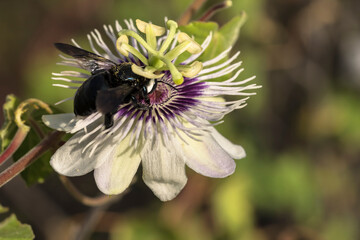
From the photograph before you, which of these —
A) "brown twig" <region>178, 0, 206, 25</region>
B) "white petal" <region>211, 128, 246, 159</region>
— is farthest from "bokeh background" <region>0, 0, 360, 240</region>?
"white petal" <region>211, 128, 246, 159</region>

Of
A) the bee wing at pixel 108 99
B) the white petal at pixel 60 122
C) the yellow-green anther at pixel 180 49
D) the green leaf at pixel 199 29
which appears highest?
the green leaf at pixel 199 29

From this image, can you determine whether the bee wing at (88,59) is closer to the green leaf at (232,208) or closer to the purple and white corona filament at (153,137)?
the purple and white corona filament at (153,137)

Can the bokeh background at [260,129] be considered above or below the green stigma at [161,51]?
below

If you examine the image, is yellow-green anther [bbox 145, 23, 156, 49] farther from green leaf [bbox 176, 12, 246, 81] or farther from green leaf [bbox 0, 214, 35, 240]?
green leaf [bbox 0, 214, 35, 240]

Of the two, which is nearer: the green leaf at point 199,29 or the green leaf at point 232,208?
the green leaf at point 199,29

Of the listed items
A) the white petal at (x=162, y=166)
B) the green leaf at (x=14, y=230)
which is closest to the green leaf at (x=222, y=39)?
the white petal at (x=162, y=166)

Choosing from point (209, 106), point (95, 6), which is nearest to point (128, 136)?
point (209, 106)

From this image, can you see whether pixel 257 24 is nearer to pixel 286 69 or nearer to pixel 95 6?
pixel 286 69
